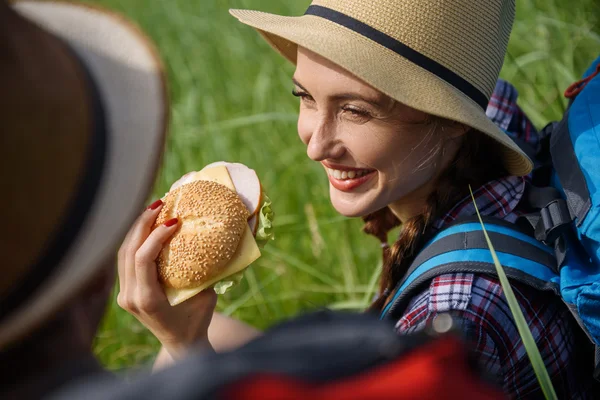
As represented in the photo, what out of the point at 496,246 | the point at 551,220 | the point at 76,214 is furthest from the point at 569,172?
the point at 76,214

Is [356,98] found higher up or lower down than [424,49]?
lower down

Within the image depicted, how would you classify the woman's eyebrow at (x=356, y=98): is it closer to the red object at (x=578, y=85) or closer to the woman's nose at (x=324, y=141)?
the woman's nose at (x=324, y=141)

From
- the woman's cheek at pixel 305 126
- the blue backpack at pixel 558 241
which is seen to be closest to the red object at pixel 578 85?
the blue backpack at pixel 558 241

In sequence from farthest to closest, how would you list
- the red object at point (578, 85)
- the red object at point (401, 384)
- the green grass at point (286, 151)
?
the green grass at point (286, 151) < the red object at point (578, 85) < the red object at point (401, 384)

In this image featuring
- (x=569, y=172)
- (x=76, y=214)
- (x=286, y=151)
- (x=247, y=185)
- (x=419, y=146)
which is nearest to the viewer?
(x=76, y=214)

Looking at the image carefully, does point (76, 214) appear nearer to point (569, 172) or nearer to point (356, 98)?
point (356, 98)

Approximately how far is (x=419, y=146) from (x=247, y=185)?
0.49 meters

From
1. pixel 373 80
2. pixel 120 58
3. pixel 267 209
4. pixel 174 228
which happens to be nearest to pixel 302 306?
Answer: pixel 267 209

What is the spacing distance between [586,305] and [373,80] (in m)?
0.69

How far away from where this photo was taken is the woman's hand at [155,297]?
5.39 feet

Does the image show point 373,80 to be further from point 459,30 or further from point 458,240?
point 458,240

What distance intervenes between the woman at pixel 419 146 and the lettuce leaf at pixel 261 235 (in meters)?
0.05

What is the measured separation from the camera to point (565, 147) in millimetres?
1672

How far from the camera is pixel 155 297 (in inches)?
64.9
